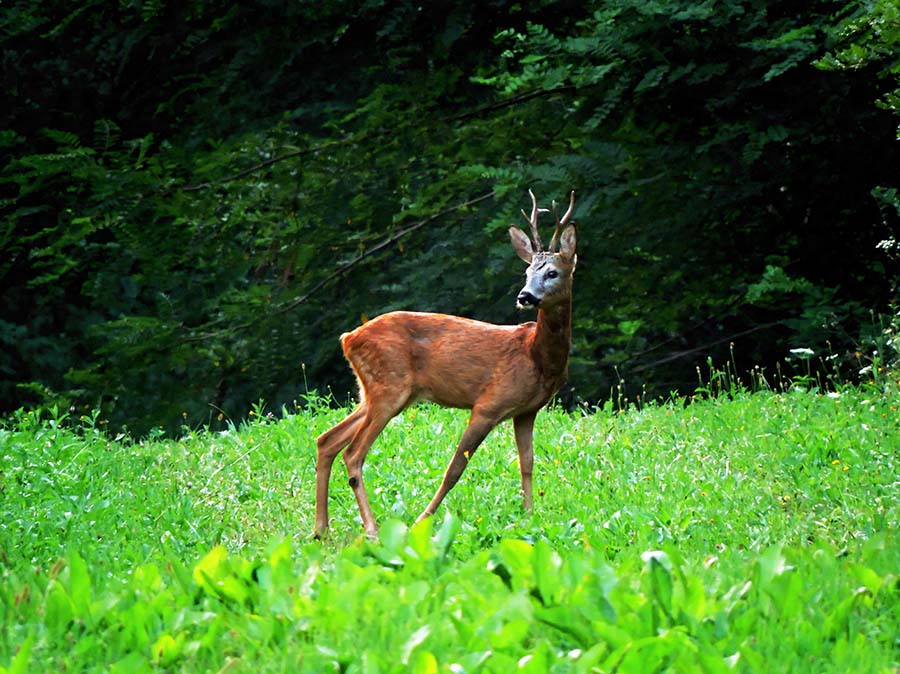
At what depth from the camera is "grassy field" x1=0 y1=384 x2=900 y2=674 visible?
4098 mm

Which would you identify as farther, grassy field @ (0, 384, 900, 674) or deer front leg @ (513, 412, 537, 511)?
deer front leg @ (513, 412, 537, 511)

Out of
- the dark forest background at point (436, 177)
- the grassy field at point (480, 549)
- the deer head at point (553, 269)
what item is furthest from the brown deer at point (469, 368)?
the dark forest background at point (436, 177)

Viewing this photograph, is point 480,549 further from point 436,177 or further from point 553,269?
point 436,177

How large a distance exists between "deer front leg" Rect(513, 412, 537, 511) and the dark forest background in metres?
2.89

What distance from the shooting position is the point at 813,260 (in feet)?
36.4

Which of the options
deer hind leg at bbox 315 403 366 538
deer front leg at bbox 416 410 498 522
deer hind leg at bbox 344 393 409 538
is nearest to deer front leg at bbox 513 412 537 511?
deer front leg at bbox 416 410 498 522

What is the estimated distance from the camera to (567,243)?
25.1 ft

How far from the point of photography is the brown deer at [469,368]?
7570 millimetres

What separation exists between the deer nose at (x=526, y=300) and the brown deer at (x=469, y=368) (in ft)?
0.11

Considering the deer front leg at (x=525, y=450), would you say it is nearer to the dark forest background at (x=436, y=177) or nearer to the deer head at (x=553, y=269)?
the deer head at (x=553, y=269)

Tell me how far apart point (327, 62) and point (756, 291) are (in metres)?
4.27

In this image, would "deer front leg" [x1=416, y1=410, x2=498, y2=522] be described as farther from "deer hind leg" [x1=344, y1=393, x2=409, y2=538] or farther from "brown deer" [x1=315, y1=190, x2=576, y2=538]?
"deer hind leg" [x1=344, y1=393, x2=409, y2=538]

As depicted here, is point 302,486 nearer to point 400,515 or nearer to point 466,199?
point 400,515

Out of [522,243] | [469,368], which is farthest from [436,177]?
[469,368]
